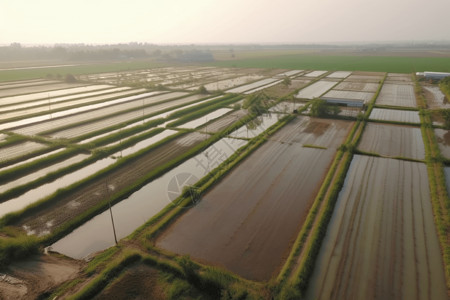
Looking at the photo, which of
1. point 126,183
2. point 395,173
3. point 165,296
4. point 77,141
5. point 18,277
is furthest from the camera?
point 77,141

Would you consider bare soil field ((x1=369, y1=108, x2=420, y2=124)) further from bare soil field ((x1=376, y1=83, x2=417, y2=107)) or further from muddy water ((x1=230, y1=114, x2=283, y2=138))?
muddy water ((x1=230, y1=114, x2=283, y2=138))

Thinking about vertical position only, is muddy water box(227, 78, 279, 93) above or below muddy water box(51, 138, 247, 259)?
above

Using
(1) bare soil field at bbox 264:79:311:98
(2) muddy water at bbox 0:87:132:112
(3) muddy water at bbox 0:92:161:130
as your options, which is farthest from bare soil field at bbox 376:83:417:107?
(2) muddy water at bbox 0:87:132:112

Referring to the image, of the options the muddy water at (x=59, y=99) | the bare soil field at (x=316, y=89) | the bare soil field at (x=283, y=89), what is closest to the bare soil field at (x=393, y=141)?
the bare soil field at (x=316, y=89)

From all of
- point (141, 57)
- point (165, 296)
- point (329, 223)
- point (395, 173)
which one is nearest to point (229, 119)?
point (395, 173)

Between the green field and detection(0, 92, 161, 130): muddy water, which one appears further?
the green field

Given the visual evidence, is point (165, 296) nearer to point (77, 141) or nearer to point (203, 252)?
A: point (203, 252)

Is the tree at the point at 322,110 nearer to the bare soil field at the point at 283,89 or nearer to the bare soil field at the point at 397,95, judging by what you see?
the bare soil field at the point at 397,95
